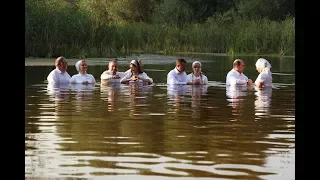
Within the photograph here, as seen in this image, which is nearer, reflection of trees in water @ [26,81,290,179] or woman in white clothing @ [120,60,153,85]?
reflection of trees in water @ [26,81,290,179]

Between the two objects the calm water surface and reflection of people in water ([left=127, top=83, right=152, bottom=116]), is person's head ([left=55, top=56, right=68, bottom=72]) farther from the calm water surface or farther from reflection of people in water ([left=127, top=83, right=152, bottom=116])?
the calm water surface

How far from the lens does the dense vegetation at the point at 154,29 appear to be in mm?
29891

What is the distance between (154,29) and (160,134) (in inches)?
1347

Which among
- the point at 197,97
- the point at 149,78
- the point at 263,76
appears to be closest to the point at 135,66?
the point at 149,78

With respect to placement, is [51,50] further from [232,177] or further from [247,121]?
[232,177]

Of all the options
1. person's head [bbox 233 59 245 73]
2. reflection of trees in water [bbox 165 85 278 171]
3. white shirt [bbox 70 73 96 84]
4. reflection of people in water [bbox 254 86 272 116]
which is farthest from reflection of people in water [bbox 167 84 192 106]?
white shirt [bbox 70 73 96 84]

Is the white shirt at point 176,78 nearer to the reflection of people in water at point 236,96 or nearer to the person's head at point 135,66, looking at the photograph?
the person's head at point 135,66

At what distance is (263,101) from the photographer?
1302cm

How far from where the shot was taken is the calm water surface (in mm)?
5527

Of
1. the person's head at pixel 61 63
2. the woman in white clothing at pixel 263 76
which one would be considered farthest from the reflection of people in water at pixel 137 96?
the woman in white clothing at pixel 263 76

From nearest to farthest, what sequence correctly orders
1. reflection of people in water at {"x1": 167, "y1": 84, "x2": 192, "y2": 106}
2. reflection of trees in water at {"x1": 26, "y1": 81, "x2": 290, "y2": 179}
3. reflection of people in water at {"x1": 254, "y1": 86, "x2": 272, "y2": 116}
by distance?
reflection of trees in water at {"x1": 26, "y1": 81, "x2": 290, "y2": 179}, reflection of people in water at {"x1": 254, "y1": 86, "x2": 272, "y2": 116}, reflection of people in water at {"x1": 167, "y1": 84, "x2": 192, "y2": 106}

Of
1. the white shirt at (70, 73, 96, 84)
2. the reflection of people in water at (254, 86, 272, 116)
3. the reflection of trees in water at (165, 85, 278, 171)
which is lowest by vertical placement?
the reflection of trees in water at (165, 85, 278, 171)

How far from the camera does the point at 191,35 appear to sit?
134 ft

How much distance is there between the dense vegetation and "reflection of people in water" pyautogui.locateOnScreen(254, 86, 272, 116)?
1390cm
